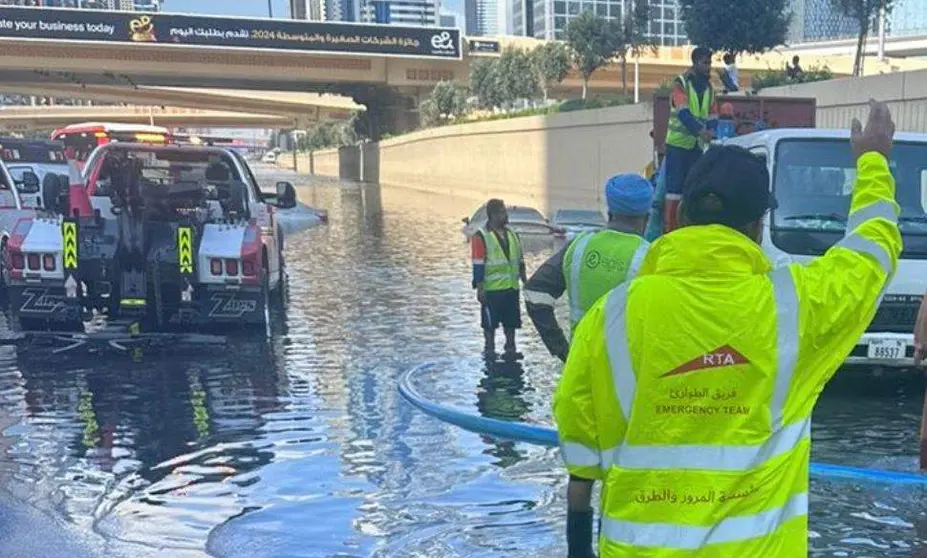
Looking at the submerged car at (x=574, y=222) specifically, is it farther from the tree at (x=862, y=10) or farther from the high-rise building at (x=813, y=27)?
the high-rise building at (x=813, y=27)

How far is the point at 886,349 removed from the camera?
8289mm

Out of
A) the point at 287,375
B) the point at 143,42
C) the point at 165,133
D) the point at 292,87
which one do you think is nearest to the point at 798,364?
the point at 287,375

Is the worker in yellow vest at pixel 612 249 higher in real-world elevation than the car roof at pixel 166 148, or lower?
lower

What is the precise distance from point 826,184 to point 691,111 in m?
1.32

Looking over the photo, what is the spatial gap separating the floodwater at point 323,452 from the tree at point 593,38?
110ft

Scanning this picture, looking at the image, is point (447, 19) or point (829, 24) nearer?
point (829, 24)

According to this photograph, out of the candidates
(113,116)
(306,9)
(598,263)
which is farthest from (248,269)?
(306,9)

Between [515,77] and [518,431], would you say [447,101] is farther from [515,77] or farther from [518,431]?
[518,431]

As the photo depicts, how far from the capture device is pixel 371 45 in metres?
66.2

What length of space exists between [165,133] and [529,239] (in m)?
9.92

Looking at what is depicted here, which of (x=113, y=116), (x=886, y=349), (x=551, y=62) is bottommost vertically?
(x=886, y=349)

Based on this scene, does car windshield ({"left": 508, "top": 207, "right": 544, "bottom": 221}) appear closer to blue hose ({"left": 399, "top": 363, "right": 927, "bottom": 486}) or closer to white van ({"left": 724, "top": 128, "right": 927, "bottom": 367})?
blue hose ({"left": 399, "top": 363, "right": 927, "bottom": 486})

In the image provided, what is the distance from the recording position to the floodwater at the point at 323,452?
5.81 metres

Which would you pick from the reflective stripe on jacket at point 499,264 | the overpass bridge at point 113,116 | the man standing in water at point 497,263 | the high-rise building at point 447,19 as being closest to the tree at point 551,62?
the man standing in water at point 497,263
